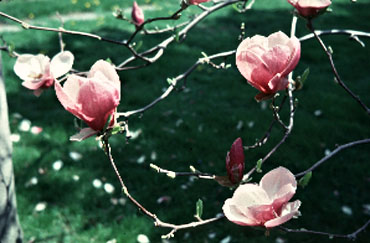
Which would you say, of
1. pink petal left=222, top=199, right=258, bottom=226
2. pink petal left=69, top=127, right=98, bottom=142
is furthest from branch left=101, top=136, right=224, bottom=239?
pink petal left=222, top=199, right=258, bottom=226

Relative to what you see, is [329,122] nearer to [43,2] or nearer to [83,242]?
[83,242]

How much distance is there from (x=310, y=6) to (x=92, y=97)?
0.41 m

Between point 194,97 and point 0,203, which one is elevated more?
point 0,203

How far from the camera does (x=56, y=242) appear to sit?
2424mm

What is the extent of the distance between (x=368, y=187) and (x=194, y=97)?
1.61m

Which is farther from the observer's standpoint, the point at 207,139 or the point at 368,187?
the point at 207,139

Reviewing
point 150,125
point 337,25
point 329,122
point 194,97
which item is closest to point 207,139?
point 150,125

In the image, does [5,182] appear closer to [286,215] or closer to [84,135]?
[84,135]

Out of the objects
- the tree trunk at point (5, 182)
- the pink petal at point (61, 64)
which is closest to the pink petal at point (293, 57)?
the pink petal at point (61, 64)

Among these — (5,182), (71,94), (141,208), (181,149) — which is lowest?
(181,149)

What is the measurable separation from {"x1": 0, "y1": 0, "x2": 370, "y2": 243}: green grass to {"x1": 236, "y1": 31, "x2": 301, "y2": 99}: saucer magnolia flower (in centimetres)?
186

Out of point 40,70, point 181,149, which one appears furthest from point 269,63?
point 181,149

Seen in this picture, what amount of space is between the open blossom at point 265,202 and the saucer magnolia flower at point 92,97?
243 mm

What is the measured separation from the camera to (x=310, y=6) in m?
0.78
